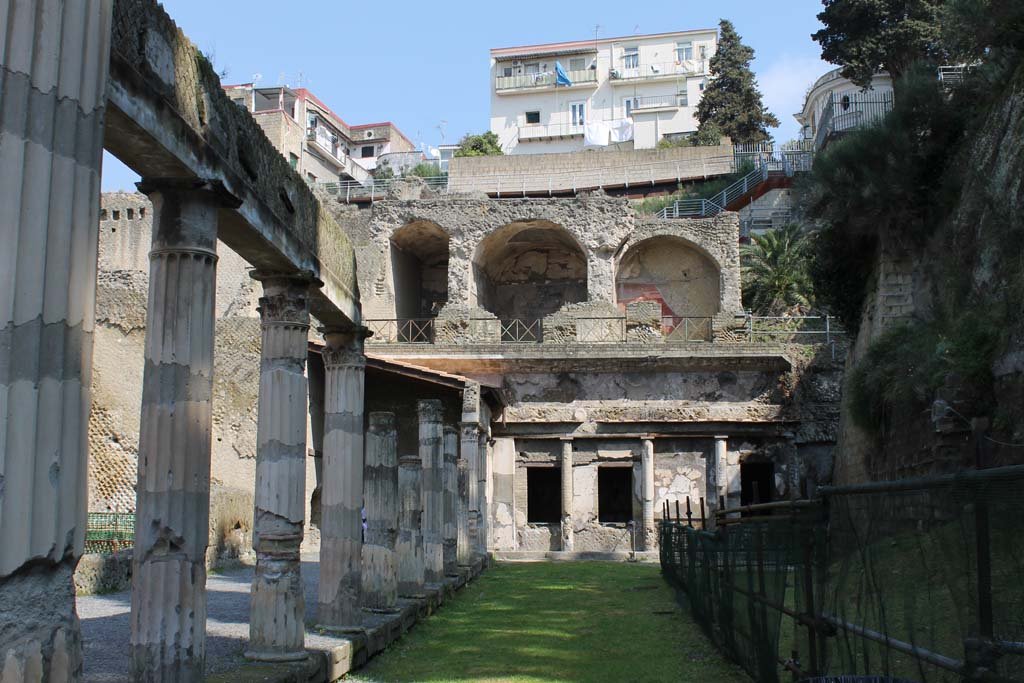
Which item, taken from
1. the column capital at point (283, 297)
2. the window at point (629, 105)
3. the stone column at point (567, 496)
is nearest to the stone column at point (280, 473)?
the column capital at point (283, 297)

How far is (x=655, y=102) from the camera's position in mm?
56656

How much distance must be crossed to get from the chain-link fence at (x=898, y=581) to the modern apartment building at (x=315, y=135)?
1634 inches

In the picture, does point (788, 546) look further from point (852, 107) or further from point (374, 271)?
point (852, 107)

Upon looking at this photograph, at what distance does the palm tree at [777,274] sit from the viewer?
32.7 metres

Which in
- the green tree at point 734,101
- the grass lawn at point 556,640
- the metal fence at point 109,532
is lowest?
the grass lawn at point 556,640

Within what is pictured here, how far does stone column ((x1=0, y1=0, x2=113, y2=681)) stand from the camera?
3.14 meters

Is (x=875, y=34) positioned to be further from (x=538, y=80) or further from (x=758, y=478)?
(x=538, y=80)

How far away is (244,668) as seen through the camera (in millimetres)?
6953

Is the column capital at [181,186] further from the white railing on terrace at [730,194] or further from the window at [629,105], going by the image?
the window at [629,105]

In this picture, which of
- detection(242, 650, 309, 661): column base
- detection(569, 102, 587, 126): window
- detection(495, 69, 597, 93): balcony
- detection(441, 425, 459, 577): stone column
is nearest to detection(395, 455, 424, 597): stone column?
detection(441, 425, 459, 577): stone column

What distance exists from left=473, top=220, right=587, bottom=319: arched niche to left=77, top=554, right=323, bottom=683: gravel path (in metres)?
16.9

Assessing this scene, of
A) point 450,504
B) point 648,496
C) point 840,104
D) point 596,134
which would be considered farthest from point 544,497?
point 596,134

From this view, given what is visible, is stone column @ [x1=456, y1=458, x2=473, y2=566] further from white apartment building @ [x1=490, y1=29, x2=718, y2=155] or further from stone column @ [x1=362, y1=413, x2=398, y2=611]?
white apartment building @ [x1=490, y1=29, x2=718, y2=155]

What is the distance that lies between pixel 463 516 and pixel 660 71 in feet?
146
